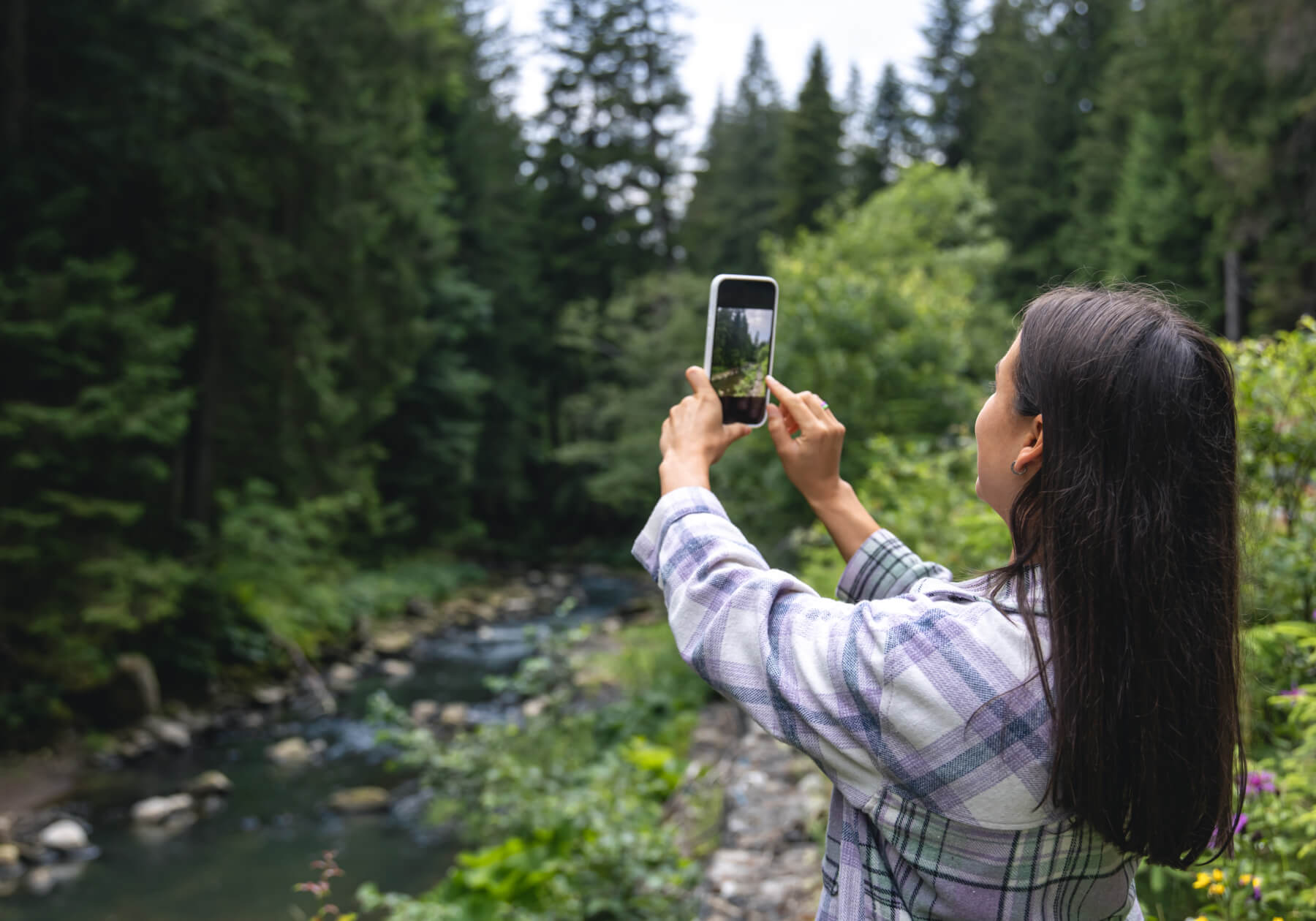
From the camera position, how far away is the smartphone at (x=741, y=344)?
1.34 m

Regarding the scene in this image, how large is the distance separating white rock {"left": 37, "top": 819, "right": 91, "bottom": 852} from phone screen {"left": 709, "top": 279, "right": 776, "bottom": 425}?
25.6ft

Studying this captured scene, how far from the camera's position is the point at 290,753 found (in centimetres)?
932

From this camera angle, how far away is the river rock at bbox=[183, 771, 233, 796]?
27.1ft

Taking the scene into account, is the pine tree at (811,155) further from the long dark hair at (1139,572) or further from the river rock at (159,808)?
the long dark hair at (1139,572)

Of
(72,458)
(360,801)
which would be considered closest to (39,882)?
(360,801)

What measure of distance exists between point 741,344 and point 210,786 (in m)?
8.60

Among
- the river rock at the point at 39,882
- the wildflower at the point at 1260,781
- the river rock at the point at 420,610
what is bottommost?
the river rock at the point at 420,610

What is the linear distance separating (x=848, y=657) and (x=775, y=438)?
471 millimetres

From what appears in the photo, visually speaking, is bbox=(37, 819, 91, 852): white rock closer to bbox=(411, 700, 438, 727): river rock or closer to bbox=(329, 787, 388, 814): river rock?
bbox=(329, 787, 388, 814): river rock

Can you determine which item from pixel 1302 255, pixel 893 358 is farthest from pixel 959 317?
pixel 1302 255

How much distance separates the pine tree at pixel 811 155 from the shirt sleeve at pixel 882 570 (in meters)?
21.9

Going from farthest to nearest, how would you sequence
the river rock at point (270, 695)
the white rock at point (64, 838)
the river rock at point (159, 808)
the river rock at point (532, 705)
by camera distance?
the river rock at point (270, 695)
the river rock at point (532, 705)
the river rock at point (159, 808)
the white rock at point (64, 838)

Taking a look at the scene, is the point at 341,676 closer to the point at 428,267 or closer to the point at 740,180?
the point at 428,267

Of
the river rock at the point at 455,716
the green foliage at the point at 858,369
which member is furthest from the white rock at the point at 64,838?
the green foliage at the point at 858,369
